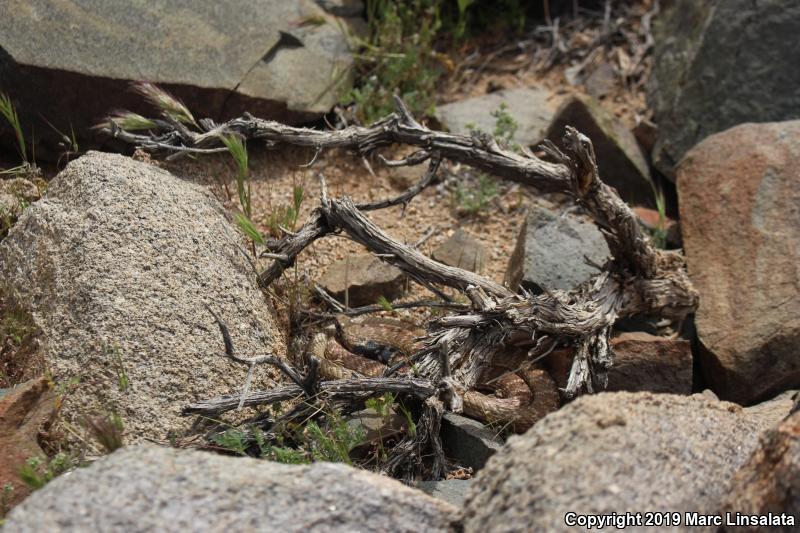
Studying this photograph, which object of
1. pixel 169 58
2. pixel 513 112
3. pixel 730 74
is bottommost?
pixel 513 112

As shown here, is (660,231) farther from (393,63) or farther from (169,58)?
(169,58)

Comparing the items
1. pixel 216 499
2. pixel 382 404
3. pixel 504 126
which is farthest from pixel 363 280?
pixel 216 499

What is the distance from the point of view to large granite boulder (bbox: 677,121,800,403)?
3955mm

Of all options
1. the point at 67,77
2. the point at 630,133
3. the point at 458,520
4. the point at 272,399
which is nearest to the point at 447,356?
the point at 272,399

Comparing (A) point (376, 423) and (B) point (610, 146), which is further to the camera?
(B) point (610, 146)

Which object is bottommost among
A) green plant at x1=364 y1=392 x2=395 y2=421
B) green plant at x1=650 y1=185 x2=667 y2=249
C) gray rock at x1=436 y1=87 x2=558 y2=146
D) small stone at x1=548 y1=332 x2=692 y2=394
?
small stone at x1=548 y1=332 x2=692 y2=394

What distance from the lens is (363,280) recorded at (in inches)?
A: 167

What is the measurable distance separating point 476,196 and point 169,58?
73.0 inches

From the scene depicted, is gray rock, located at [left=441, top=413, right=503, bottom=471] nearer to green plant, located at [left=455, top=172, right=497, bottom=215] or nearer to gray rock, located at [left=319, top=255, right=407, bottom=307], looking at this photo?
gray rock, located at [left=319, top=255, right=407, bottom=307]

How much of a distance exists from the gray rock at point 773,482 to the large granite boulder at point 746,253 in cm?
157

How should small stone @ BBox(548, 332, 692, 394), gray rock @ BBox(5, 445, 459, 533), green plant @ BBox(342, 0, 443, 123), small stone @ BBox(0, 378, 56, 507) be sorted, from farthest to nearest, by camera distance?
green plant @ BBox(342, 0, 443, 123) < small stone @ BBox(548, 332, 692, 394) < small stone @ BBox(0, 378, 56, 507) < gray rock @ BBox(5, 445, 459, 533)

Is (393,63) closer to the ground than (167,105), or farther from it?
closer to the ground

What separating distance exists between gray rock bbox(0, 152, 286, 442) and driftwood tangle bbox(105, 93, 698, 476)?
217 millimetres

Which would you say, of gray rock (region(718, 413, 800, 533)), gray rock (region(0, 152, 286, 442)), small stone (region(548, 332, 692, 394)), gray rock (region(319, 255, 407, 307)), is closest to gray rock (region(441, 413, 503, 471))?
small stone (region(548, 332, 692, 394))
